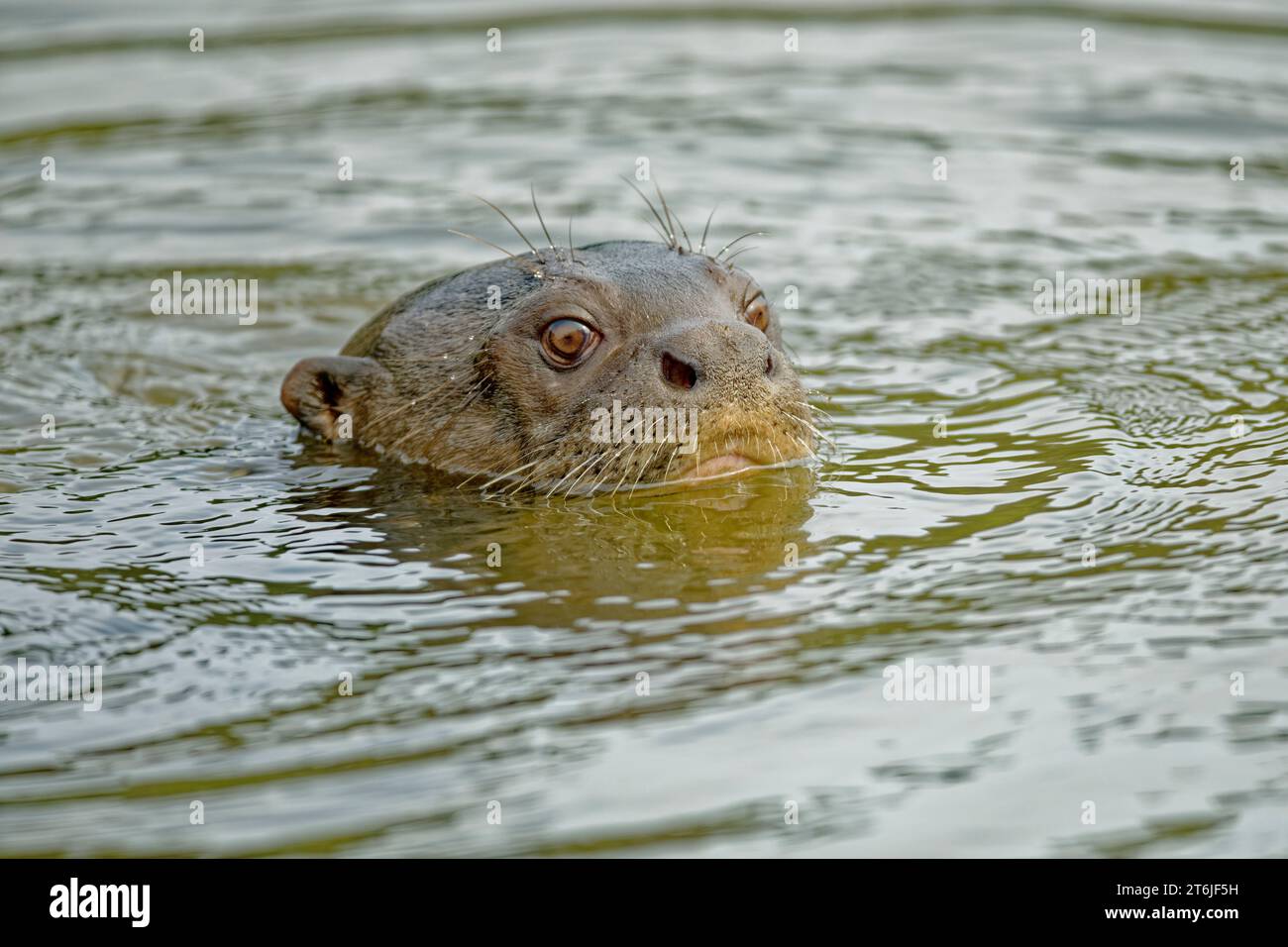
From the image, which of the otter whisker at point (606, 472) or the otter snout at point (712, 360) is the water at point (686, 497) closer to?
the otter whisker at point (606, 472)

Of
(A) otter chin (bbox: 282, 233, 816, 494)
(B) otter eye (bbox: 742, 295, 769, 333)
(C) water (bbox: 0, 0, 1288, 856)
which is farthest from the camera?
(B) otter eye (bbox: 742, 295, 769, 333)

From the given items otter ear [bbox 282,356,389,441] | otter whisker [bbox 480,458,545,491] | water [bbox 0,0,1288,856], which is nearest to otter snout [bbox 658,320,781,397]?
water [bbox 0,0,1288,856]

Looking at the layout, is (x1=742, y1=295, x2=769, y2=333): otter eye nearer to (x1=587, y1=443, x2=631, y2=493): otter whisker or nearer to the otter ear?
(x1=587, y1=443, x2=631, y2=493): otter whisker

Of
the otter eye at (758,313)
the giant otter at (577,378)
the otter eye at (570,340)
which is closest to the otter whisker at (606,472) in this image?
the giant otter at (577,378)

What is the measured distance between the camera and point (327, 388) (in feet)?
30.6

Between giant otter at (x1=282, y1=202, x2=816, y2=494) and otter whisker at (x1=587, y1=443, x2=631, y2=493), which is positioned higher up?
giant otter at (x1=282, y1=202, x2=816, y2=494)

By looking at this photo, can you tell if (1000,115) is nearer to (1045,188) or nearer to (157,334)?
(1045,188)

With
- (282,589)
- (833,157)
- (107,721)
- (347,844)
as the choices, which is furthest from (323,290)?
(347,844)

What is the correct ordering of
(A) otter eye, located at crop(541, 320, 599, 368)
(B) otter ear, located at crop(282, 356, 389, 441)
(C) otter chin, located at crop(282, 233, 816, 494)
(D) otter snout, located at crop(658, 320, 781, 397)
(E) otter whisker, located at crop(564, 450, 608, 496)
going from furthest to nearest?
(B) otter ear, located at crop(282, 356, 389, 441)
(A) otter eye, located at crop(541, 320, 599, 368)
(E) otter whisker, located at crop(564, 450, 608, 496)
(C) otter chin, located at crop(282, 233, 816, 494)
(D) otter snout, located at crop(658, 320, 781, 397)

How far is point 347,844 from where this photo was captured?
5199mm

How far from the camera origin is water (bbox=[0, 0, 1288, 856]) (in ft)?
18.1

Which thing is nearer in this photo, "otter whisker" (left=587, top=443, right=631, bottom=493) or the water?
the water

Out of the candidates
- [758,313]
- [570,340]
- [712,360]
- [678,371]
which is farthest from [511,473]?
[758,313]

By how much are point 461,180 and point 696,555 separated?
722 cm
